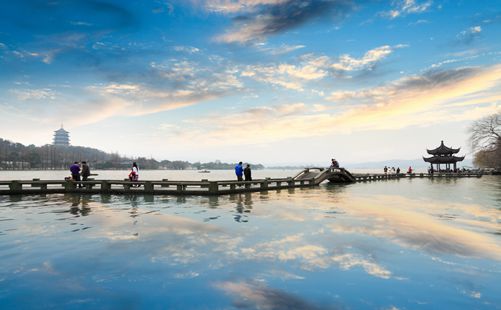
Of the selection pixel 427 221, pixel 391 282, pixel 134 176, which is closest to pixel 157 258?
pixel 391 282

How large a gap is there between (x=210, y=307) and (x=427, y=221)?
9.89 metres

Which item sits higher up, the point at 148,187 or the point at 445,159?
the point at 445,159

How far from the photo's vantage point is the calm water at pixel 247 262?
4902 millimetres

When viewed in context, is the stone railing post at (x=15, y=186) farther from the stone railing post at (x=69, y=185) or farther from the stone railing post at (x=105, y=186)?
the stone railing post at (x=105, y=186)

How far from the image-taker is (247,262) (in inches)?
258

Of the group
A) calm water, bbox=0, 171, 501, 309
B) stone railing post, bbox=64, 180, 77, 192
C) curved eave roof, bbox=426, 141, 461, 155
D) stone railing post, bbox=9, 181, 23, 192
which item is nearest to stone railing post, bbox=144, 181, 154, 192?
stone railing post, bbox=64, 180, 77, 192

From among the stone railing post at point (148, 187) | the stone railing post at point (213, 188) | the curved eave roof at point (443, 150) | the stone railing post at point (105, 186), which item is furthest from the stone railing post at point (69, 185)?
the curved eave roof at point (443, 150)

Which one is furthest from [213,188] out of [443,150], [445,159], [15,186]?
[445,159]

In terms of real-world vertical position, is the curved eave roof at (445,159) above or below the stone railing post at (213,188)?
above

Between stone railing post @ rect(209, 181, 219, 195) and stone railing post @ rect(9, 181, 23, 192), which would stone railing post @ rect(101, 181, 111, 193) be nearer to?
stone railing post @ rect(9, 181, 23, 192)

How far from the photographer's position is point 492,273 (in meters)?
6.05

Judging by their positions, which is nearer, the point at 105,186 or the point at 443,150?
the point at 105,186

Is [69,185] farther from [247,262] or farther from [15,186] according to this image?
[247,262]

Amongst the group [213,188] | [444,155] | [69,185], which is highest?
[444,155]
